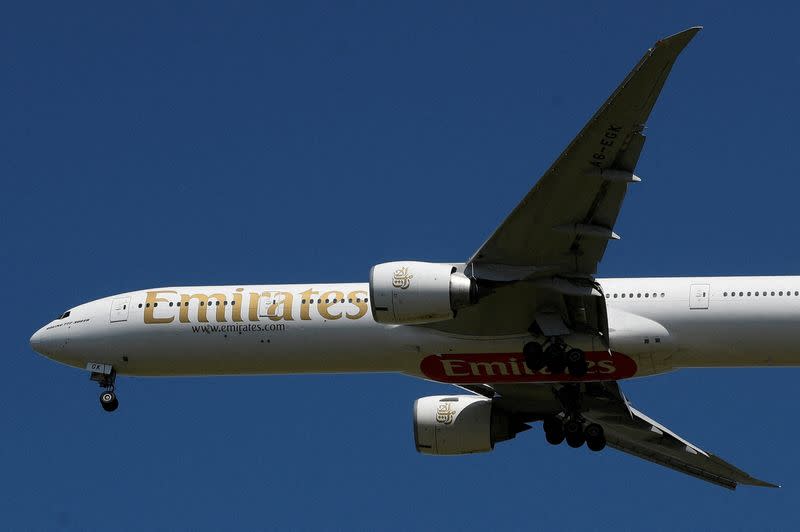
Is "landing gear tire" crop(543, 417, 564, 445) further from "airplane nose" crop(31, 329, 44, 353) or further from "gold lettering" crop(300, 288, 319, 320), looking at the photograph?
"airplane nose" crop(31, 329, 44, 353)

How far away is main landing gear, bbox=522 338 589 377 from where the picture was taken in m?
32.5

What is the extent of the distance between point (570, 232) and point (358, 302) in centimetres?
599

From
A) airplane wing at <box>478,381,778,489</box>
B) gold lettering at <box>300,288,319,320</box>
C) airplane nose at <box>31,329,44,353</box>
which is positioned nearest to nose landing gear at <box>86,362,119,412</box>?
airplane nose at <box>31,329,44,353</box>

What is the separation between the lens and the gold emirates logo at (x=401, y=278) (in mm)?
30734

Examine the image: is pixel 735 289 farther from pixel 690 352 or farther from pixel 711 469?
pixel 711 469

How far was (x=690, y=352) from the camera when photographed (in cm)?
3259

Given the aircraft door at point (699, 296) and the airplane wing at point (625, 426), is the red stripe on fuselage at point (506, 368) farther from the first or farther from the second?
the airplane wing at point (625, 426)

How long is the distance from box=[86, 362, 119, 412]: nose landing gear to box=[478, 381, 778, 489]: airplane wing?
29.4ft

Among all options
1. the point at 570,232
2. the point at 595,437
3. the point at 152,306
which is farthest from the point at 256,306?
the point at 595,437

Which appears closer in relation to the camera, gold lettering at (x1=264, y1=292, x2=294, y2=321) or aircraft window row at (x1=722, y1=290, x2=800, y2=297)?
aircraft window row at (x1=722, y1=290, x2=800, y2=297)

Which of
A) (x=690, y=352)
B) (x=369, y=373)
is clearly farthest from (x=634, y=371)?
(x=369, y=373)

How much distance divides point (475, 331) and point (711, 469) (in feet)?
29.0

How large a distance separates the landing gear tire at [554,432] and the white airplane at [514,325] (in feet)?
0.23

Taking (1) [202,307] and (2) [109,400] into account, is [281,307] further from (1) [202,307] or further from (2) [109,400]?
(2) [109,400]
